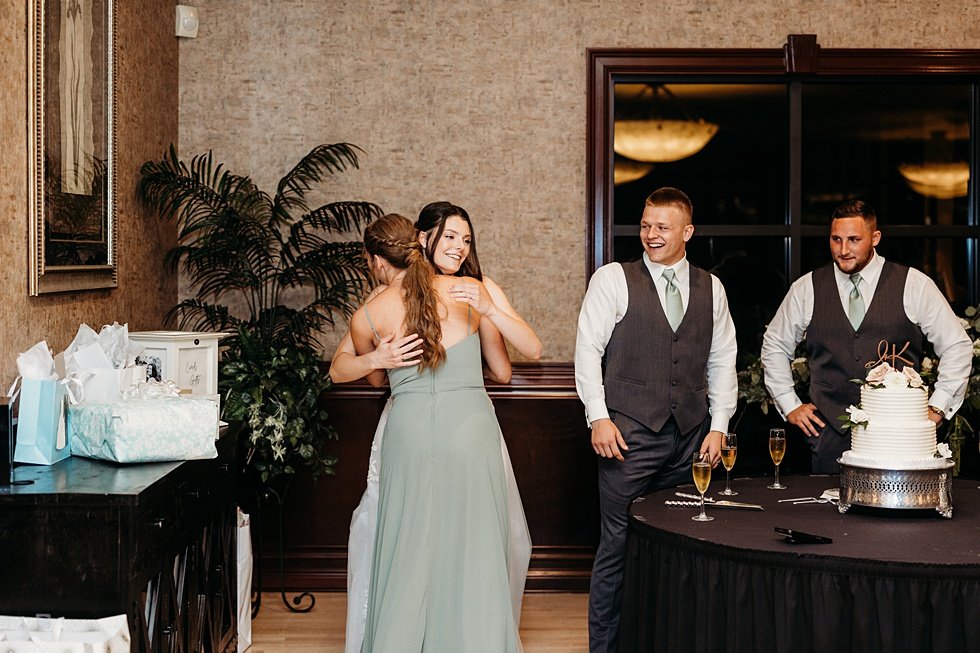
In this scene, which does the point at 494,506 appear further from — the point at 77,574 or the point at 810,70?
the point at 810,70

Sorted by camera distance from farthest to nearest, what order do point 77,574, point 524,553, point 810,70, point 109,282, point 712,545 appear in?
point 810,70 < point 109,282 < point 524,553 < point 712,545 < point 77,574

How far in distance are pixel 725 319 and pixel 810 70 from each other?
6.22ft

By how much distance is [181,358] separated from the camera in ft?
12.3

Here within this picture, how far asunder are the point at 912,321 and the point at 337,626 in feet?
8.86

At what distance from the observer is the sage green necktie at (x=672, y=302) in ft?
12.5

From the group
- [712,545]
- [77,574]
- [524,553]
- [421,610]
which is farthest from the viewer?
[524,553]

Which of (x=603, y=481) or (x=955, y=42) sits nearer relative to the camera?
(x=603, y=481)

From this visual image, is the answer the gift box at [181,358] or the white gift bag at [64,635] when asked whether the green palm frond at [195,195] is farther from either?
the white gift bag at [64,635]

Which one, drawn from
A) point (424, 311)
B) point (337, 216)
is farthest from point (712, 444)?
point (337, 216)

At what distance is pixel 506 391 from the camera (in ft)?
17.0

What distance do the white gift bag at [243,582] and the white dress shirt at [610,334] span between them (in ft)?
4.67

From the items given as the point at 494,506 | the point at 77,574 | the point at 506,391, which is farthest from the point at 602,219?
the point at 77,574

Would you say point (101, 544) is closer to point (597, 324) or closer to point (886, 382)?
point (597, 324)

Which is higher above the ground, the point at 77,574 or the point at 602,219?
the point at 602,219
